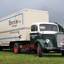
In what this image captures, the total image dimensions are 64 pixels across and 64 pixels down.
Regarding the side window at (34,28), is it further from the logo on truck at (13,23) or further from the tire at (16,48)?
the tire at (16,48)

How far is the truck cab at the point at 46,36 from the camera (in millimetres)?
19219

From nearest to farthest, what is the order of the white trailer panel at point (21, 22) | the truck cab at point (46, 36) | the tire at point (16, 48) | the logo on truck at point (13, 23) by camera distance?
the truck cab at point (46, 36)
the white trailer panel at point (21, 22)
the tire at point (16, 48)
the logo on truck at point (13, 23)

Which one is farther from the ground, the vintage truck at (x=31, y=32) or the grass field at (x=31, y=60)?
the vintage truck at (x=31, y=32)

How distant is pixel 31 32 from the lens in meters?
21.5

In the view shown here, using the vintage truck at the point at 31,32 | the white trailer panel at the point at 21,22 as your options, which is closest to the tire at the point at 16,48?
the vintage truck at the point at 31,32

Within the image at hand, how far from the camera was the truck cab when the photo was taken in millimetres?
19219

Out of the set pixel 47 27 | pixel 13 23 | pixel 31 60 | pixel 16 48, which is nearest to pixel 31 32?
pixel 47 27

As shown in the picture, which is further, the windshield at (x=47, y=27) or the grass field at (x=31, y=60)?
the windshield at (x=47, y=27)

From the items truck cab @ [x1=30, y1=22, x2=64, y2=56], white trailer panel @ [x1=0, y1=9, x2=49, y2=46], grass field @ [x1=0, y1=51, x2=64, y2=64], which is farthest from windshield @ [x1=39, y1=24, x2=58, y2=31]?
grass field @ [x1=0, y1=51, x2=64, y2=64]

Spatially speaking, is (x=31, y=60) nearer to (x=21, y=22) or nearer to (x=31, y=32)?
(x=31, y=32)

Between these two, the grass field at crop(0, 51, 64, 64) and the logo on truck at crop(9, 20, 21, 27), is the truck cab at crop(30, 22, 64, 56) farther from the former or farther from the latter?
the logo on truck at crop(9, 20, 21, 27)

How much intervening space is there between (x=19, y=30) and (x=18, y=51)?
1.89m

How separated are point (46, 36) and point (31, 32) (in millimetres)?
1777

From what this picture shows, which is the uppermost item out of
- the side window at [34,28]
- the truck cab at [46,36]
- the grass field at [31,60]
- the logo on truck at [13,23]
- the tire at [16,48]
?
the logo on truck at [13,23]
